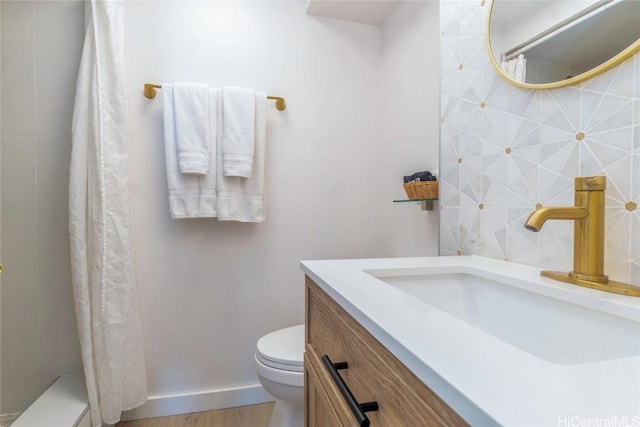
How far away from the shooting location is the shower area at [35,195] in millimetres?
1438

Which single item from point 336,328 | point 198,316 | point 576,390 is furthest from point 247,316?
point 576,390

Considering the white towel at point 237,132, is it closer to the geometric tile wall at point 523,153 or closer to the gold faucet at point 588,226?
the geometric tile wall at point 523,153

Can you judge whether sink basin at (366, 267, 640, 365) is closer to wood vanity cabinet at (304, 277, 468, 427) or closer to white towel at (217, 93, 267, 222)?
wood vanity cabinet at (304, 277, 468, 427)

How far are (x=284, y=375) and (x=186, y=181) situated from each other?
3.05 feet

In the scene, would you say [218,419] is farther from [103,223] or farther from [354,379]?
[354,379]

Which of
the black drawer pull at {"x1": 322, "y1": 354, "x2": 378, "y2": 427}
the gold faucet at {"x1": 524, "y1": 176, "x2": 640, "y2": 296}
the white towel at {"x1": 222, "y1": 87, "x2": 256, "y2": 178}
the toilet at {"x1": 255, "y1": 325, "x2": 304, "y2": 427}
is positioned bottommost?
the toilet at {"x1": 255, "y1": 325, "x2": 304, "y2": 427}

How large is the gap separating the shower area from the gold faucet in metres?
1.80

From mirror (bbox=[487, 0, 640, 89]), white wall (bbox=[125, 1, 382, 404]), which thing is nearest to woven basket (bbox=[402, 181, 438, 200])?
mirror (bbox=[487, 0, 640, 89])

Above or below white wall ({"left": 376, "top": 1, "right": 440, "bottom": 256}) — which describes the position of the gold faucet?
below

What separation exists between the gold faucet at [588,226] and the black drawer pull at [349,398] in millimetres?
403

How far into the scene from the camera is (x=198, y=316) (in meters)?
1.65

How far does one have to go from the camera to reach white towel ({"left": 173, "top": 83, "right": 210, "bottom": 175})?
58.7 inches

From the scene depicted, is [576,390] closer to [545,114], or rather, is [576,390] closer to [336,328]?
[336,328]

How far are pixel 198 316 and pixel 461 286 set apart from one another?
1296mm
